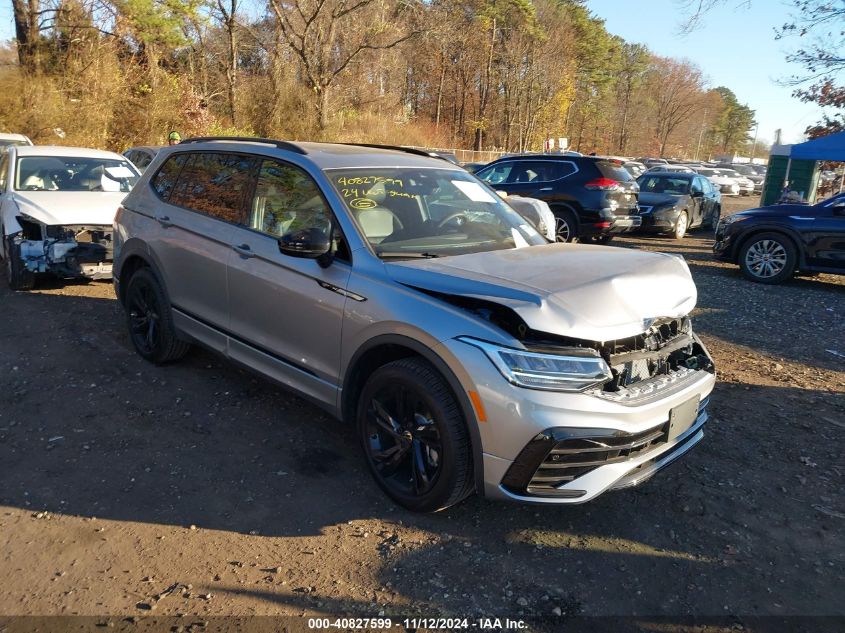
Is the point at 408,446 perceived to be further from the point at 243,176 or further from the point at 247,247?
the point at 243,176

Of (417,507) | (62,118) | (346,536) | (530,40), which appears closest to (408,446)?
(417,507)

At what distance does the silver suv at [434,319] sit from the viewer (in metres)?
2.94

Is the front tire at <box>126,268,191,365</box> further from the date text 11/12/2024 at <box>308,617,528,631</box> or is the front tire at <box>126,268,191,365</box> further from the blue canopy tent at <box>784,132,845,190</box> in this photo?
the blue canopy tent at <box>784,132,845,190</box>

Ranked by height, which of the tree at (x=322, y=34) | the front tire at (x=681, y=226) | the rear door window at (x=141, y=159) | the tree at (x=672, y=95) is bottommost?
the front tire at (x=681, y=226)

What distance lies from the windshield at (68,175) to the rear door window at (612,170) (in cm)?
830

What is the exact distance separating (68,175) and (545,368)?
8089 millimetres

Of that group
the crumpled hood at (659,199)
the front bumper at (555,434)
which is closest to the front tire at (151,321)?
the front bumper at (555,434)

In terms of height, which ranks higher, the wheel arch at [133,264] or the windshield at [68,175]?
the windshield at [68,175]

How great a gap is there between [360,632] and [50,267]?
21.6 ft

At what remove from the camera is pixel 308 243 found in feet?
11.8

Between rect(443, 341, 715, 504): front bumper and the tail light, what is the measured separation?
9745 mm

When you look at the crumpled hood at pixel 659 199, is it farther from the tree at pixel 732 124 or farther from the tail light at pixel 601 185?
the tree at pixel 732 124

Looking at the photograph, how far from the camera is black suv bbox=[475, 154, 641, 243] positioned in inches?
479

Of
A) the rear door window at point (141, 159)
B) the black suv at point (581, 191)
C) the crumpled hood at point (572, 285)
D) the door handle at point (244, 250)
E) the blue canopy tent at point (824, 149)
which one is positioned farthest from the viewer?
the blue canopy tent at point (824, 149)
